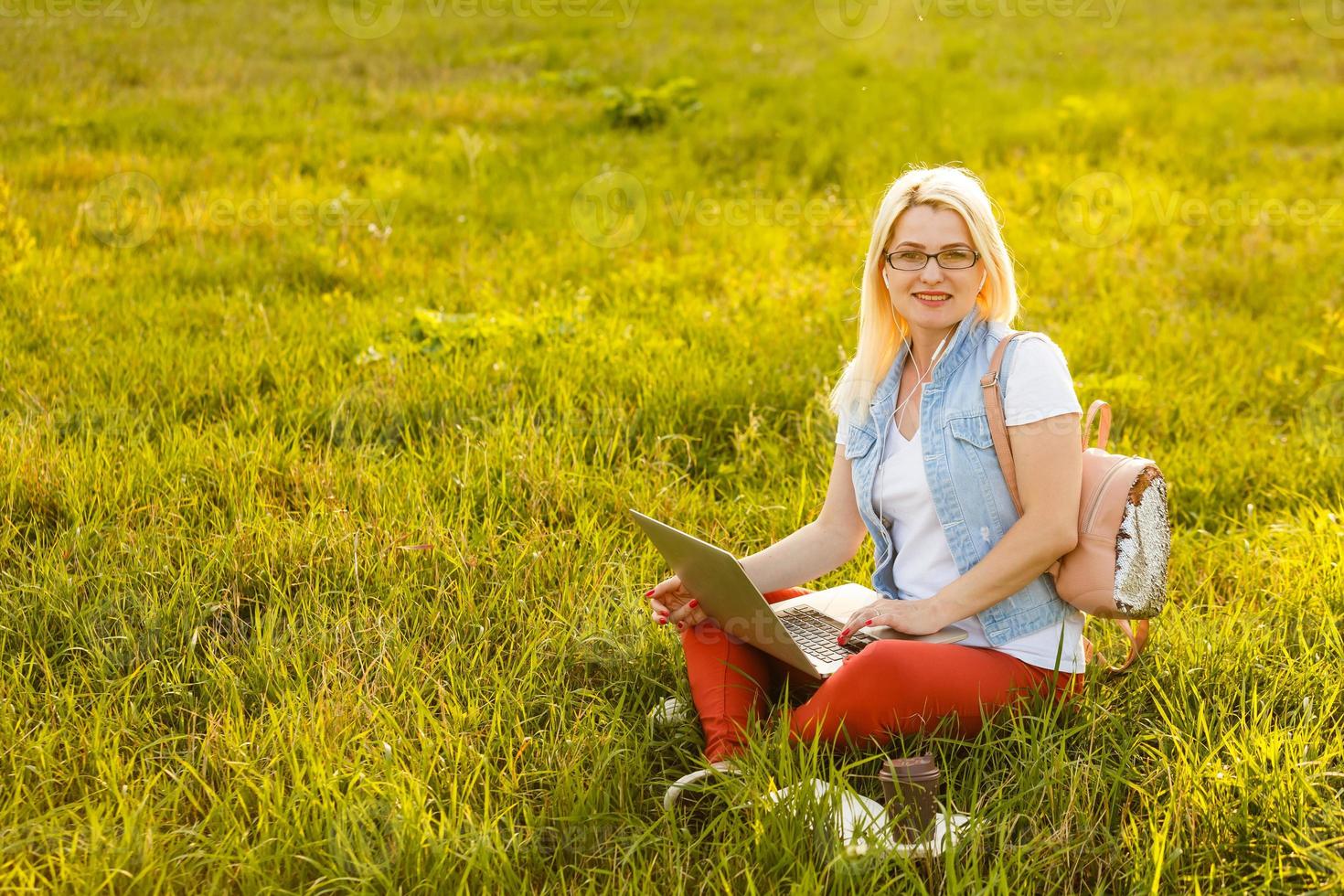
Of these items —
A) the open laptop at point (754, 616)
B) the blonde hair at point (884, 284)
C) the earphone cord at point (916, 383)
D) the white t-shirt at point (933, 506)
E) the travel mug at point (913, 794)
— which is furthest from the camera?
the earphone cord at point (916, 383)

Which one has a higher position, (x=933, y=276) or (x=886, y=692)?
(x=933, y=276)

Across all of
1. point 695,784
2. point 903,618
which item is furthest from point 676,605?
point 903,618

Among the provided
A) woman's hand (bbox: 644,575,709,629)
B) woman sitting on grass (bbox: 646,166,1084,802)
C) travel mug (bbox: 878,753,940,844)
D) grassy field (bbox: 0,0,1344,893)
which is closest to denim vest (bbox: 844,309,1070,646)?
woman sitting on grass (bbox: 646,166,1084,802)

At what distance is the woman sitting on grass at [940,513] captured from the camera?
2.67 m

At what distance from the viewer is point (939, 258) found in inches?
111

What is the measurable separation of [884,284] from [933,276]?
28 cm

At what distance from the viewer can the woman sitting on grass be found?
105 inches

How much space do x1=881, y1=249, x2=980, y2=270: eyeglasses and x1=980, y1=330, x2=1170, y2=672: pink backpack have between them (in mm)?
240

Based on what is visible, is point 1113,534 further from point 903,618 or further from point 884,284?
point 884,284

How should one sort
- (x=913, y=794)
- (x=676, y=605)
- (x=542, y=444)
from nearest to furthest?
1. (x=913, y=794)
2. (x=676, y=605)
3. (x=542, y=444)

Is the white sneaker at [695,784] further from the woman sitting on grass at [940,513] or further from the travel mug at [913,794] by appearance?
the travel mug at [913,794]

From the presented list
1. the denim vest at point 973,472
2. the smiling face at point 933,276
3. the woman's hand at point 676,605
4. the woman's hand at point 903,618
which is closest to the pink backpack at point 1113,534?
the denim vest at point 973,472

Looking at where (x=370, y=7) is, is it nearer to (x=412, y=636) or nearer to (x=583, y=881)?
(x=412, y=636)

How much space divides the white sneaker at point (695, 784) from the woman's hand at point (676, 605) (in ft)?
1.28
